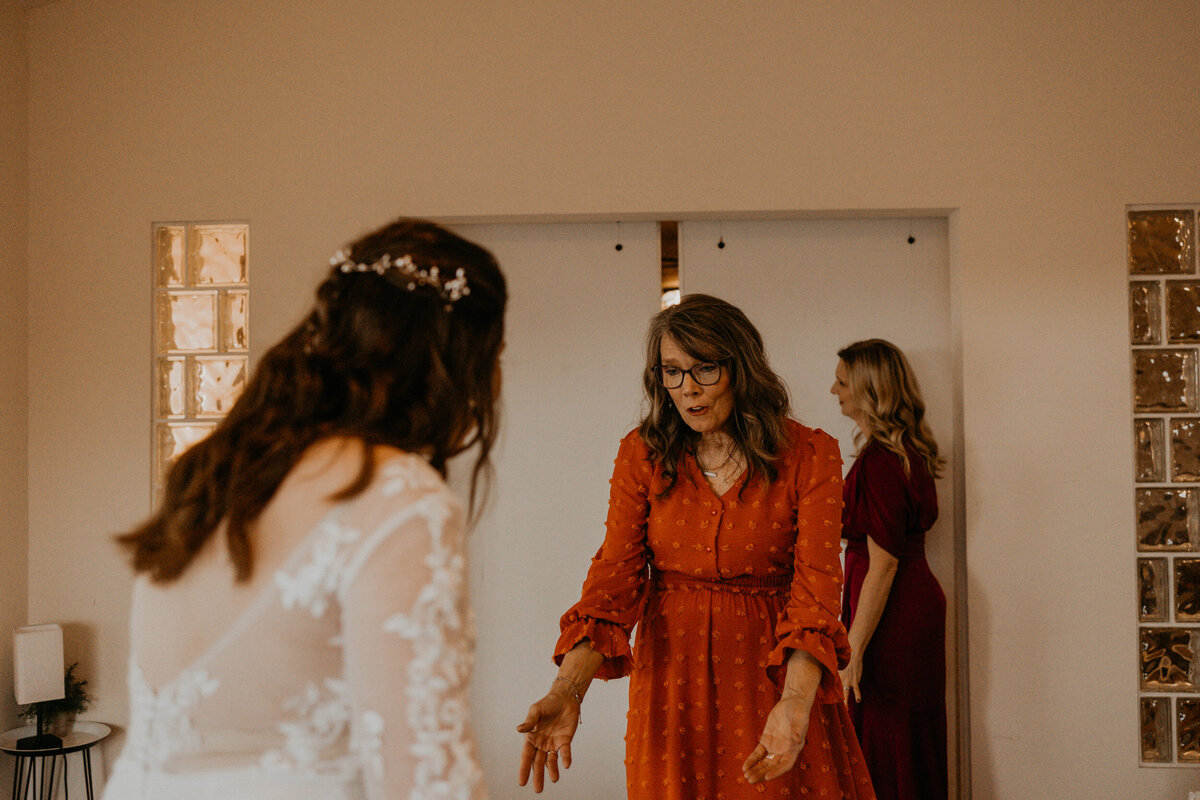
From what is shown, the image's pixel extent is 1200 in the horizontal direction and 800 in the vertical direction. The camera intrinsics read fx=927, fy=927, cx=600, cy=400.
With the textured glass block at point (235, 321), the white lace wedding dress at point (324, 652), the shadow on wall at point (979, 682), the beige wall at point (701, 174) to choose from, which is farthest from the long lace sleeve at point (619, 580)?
the textured glass block at point (235, 321)

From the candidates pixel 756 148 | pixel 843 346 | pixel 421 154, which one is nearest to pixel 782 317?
pixel 843 346

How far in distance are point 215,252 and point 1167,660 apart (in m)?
3.46

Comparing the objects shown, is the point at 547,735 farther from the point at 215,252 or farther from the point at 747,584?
the point at 215,252

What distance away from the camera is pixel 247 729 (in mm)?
907

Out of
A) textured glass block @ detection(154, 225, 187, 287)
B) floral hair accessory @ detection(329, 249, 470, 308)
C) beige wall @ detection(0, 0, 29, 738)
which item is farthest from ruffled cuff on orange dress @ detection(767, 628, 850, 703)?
beige wall @ detection(0, 0, 29, 738)

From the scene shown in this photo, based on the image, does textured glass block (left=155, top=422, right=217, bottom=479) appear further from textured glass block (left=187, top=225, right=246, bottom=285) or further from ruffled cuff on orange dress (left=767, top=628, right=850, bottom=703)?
ruffled cuff on orange dress (left=767, top=628, right=850, bottom=703)

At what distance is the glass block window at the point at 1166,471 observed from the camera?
301 cm

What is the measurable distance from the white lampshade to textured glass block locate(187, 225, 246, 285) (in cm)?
124

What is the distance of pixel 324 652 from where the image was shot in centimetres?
88

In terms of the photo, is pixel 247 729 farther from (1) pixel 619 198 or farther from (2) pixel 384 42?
(2) pixel 384 42

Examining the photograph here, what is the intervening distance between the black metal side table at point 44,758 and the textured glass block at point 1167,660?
132 inches

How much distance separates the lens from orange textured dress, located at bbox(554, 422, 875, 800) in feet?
5.57

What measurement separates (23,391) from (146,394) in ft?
1.39

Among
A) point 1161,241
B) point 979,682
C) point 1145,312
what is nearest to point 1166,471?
point 1145,312
